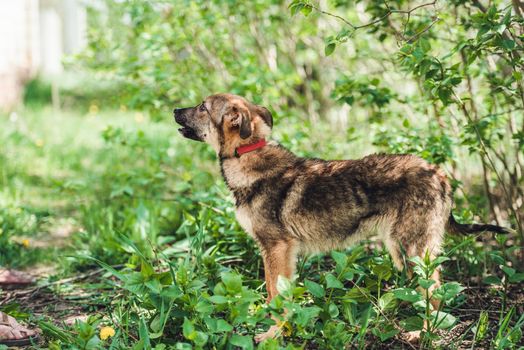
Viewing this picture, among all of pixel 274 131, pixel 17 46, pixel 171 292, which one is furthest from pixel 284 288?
pixel 17 46

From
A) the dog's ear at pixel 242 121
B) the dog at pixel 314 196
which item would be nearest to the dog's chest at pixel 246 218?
the dog at pixel 314 196

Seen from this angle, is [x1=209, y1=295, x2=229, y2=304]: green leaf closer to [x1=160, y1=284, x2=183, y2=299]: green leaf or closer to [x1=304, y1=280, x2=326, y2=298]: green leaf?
[x1=160, y1=284, x2=183, y2=299]: green leaf

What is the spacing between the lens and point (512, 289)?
401cm

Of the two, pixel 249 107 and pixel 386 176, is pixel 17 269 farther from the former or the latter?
pixel 386 176

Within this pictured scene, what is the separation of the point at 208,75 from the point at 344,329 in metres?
4.10

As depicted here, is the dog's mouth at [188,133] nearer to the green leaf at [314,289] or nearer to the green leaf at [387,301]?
the green leaf at [314,289]

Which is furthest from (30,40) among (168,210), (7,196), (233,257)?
(233,257)

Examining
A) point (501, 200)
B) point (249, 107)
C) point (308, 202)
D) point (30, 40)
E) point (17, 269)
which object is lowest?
point (17, 269)

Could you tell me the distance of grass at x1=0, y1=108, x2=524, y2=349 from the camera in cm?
297

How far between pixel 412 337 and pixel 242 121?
1686 mm

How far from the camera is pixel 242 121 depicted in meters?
3.60

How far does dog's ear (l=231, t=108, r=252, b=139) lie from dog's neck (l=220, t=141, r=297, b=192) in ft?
0.79

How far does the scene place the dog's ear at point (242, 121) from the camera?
11.7ft

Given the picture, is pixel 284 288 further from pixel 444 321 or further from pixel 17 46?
pixel 17 46
